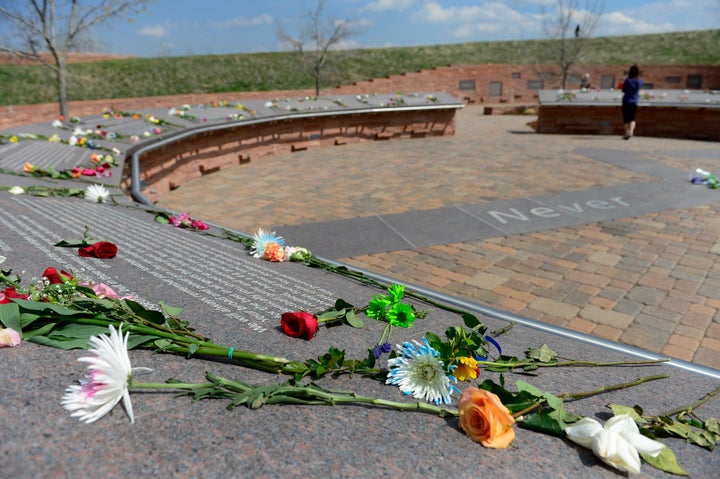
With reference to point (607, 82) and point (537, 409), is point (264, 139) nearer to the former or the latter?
point (537, 409)

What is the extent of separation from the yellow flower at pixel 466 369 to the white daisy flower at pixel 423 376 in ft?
0.12

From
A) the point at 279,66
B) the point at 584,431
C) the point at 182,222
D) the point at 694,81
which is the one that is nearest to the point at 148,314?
the point at 584,431

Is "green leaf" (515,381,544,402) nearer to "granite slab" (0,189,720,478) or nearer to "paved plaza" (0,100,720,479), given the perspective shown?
"paved plaza" (0,100,720,479)

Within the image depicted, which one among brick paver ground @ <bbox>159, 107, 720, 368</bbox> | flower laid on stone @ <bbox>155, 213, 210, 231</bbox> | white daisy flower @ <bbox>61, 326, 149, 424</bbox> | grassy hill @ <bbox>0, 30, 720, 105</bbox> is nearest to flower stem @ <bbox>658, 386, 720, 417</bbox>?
brick paver ground @ <bbox>159, 107, 720, 368</bbox>

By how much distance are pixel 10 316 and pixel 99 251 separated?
1091 mm

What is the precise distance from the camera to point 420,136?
14117 millimetres

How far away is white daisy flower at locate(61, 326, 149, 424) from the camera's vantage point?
1.25 m

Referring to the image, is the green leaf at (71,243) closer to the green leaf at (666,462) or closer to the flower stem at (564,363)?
the flower stem at (564,363)

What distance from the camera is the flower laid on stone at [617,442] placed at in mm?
1304

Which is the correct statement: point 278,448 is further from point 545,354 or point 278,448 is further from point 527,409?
point 545,354

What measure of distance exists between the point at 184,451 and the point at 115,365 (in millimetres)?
309

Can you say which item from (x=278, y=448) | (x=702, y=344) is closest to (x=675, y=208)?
(x=702, y=344)

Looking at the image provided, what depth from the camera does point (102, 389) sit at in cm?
128

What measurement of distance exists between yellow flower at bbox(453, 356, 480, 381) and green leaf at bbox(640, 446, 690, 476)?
1.78 feet
